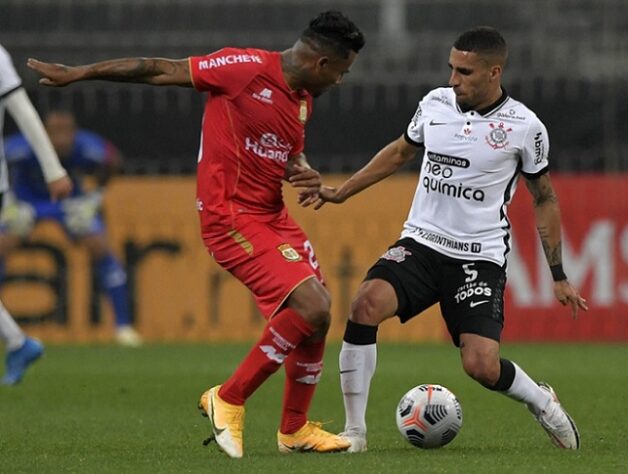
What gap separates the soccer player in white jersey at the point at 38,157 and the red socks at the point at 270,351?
2.03 meters

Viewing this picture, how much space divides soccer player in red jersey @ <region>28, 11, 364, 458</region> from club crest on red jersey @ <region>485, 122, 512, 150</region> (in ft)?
2.55

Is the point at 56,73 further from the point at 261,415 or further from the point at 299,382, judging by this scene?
the point at 261,415

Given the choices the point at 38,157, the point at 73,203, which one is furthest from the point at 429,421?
the point at 73,203

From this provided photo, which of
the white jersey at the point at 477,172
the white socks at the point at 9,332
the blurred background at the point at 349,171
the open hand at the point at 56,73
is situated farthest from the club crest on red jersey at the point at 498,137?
the blurred background at the point at 349,171

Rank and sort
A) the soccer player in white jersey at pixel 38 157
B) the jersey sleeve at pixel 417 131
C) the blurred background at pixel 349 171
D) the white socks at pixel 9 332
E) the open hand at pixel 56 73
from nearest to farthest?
the open hand at pixel 56 73 < the jersey sleeve at pixel 417 131 < the soccer player in white jersey at pixel 38 157 < the white socks at pixel 9 332 < the blurred background at pixel 349 171

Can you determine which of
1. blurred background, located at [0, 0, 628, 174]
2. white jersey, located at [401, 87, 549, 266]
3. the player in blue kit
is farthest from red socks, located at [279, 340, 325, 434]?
blurred background, located at [0, 0, 628, 174]

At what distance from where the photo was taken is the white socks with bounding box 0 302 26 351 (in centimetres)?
991

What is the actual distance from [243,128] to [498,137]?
1244 millimetres

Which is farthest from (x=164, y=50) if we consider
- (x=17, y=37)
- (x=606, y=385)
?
(x=606, y=385)

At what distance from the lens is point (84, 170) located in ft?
49.9

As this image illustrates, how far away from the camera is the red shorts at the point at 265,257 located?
7145 millimetres

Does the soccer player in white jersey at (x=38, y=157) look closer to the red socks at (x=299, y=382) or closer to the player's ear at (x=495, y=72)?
the red socks at (x=299, y=382)

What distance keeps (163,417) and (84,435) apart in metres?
1.06

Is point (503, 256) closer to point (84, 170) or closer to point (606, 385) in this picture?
point (606, 385)
